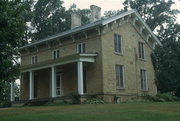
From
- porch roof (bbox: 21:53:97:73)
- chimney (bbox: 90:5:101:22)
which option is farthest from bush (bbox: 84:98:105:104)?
chimney (bbox: 90:5:101:22)

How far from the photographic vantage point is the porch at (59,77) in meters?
25.9

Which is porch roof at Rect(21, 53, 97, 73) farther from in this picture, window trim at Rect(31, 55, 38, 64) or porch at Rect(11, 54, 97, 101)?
window trim at Rect(31, 55, 38, 64)

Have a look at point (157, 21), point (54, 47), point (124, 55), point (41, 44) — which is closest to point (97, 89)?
point (124, 55)

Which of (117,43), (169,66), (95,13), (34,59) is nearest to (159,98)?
(117,43)

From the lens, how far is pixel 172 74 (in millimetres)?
35594

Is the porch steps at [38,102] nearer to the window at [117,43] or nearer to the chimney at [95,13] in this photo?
the window at [117,43]

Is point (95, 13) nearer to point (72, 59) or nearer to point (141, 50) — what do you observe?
point (141, 50)

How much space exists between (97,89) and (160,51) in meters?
13.0

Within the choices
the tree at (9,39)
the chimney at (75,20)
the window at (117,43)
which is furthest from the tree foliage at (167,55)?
the tree at (9,39)

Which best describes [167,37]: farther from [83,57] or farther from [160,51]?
[83,57]

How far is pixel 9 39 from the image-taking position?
45.8 feet

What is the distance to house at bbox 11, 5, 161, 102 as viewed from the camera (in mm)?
26656

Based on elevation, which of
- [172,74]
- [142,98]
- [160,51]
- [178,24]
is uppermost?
[178,24]

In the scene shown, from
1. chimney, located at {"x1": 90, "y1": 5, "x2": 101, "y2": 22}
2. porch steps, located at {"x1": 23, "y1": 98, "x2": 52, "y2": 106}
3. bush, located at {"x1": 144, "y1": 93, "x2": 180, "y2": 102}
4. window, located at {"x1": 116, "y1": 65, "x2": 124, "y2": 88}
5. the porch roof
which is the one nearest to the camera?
the porch roof
